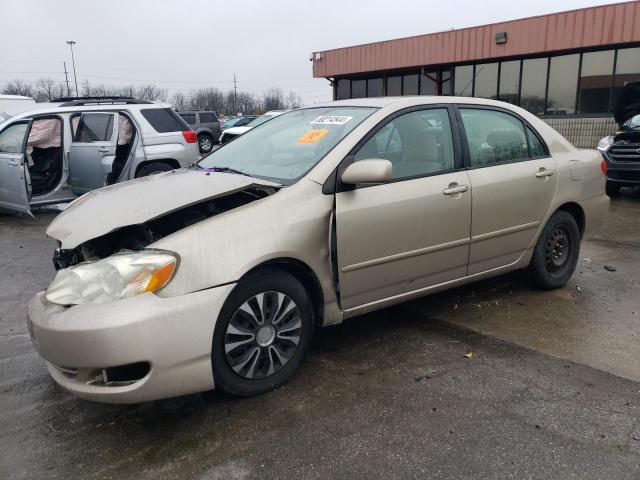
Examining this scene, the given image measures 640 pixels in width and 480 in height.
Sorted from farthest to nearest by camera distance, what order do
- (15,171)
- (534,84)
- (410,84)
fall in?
(410,84)
(534,84)
(15,171)

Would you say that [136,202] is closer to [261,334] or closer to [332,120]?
[261,334]

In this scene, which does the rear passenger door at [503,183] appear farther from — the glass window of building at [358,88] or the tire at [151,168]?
the glass window of building at [358,88]

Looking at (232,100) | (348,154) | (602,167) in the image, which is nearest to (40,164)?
(348,154)

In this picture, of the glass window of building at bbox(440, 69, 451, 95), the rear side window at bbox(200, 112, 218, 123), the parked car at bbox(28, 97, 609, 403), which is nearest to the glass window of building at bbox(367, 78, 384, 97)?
the glass window of building at bbox(440, 69, 451, 95)

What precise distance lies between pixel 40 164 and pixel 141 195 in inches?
244

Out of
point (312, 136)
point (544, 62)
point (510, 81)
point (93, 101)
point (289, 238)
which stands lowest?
point (289, 238)

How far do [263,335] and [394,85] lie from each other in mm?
21081

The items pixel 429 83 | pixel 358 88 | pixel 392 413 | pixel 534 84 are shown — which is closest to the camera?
pixel 392 413

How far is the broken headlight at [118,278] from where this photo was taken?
8.06 ft

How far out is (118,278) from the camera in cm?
248

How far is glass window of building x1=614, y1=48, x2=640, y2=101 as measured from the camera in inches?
615

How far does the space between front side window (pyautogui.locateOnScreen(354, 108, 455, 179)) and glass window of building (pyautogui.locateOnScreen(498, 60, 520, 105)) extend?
52.0 feet

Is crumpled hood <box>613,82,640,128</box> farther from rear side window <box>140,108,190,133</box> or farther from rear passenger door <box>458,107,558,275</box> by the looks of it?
rear side window <box>140,108,190,133</box>

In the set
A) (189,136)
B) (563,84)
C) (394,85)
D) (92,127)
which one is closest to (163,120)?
(189,136)
